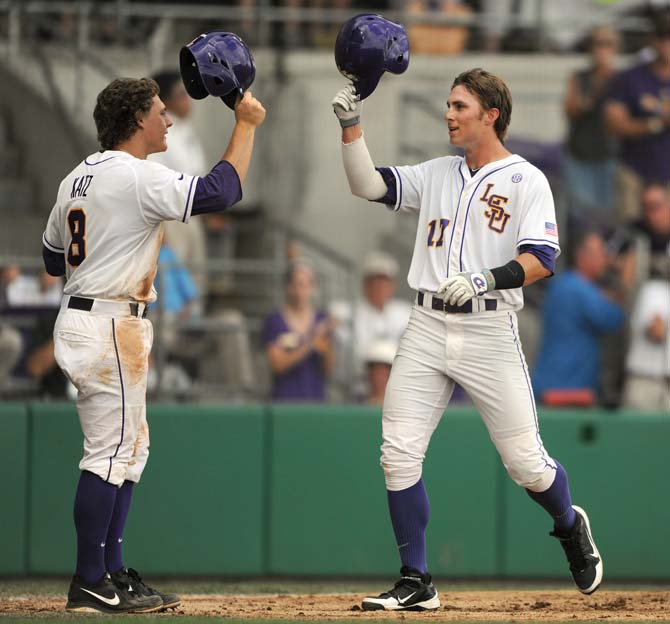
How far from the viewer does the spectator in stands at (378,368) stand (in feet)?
29.5

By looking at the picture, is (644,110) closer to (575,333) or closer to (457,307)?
(575,333)

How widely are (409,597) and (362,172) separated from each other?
6.17ft

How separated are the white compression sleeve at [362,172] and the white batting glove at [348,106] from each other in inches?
3.7

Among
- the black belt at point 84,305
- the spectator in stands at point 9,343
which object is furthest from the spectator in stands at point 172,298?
the black belt at point 84,305

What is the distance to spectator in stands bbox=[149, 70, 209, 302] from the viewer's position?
9.38 m

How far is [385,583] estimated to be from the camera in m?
8.20

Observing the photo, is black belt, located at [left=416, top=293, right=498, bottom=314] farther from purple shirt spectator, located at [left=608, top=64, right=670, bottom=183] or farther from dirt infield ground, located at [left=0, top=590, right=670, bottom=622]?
purple shirt spectator, located at [left=608, top=64, right=670, bottom=183]

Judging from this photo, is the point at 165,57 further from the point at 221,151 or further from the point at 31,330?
the point at 31,330

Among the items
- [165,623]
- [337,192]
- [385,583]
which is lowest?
[385,583]

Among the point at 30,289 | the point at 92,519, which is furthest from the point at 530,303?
the point at 92,519

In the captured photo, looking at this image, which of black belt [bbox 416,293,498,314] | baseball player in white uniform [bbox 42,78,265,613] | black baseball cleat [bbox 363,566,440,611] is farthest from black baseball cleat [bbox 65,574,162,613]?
black belt [bbox 416,293,498,314]

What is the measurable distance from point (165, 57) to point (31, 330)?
353 cm

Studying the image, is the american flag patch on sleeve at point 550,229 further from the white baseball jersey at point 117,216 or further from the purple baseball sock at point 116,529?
the purple baseball sock at point 116,529

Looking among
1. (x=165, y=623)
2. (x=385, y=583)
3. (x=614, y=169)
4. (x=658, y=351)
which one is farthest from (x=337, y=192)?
(x=165, y=623)
